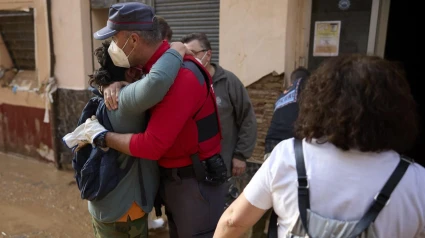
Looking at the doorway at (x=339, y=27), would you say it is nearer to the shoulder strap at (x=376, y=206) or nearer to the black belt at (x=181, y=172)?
the black belt at (x=181, y=172)

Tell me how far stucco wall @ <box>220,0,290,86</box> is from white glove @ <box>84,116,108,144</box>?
2201 millimetres

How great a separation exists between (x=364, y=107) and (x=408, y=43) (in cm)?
457

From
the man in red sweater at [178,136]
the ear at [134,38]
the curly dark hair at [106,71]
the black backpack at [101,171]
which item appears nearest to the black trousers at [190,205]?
the man in red sweater at [178,136]

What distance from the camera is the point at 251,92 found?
3684mm

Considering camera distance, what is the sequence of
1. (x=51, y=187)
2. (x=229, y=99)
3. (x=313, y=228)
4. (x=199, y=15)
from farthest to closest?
1. (x=51, y=187)
2. (x=199, y=15)
3. (x=229, y=99)
4. (x=313, y=228)

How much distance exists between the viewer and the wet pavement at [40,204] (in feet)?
12.1

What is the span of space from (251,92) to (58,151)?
3.39 metres

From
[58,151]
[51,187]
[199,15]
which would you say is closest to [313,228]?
[199,15]

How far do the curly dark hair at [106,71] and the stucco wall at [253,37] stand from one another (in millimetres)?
2013

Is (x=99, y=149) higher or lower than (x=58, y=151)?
higher

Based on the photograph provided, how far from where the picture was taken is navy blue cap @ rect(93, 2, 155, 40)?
162cm

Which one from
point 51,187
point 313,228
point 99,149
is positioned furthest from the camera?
point 51,187

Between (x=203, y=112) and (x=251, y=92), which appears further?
(x=251, y=92)

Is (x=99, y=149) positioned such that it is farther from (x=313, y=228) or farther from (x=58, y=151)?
(x=58, y=151)
